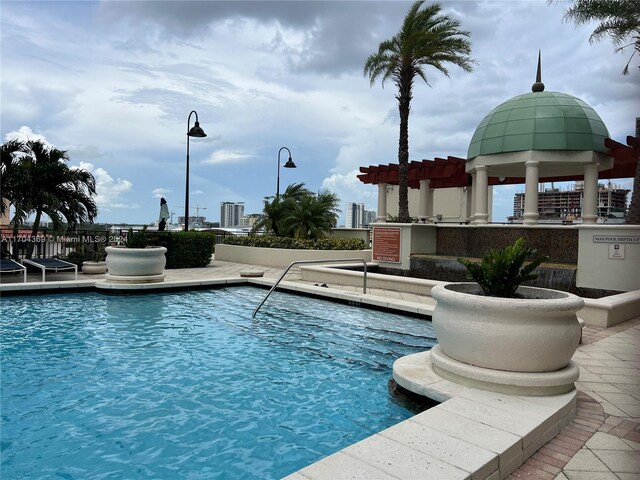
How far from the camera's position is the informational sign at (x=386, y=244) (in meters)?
16.1

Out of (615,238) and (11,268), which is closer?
(615,238)

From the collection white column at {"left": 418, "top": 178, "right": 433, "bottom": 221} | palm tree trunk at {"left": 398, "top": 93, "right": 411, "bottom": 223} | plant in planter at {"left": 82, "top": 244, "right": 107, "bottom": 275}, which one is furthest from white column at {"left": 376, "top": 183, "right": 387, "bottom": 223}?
plant in planter at {"left": 82, "top": 244, "right": 107, "bottom": 275}

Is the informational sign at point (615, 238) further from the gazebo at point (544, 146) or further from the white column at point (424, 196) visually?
the white column at point (424, 196)

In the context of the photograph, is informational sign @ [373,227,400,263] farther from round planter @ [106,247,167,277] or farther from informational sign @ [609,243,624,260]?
round planter @ [106,247,167,277]

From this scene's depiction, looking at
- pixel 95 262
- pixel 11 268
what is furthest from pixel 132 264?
pixel 95 262

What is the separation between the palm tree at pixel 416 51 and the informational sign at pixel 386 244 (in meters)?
3.12

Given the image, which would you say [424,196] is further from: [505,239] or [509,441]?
[509,441]

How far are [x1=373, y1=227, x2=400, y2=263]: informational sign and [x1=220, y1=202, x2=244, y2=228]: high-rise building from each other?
41.5 metres

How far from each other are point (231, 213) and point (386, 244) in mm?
43131

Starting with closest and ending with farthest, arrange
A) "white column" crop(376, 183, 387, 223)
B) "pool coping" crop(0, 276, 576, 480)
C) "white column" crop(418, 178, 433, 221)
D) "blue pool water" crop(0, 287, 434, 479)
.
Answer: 1. "pool coping" crop(0, 276, 576, 480)
2. "blue pool water" crop(0, 287, 434, 479)
3. "white column" crop(418, 178, 433, 221)
4. "white column" crop(376, 183, 387, 223)

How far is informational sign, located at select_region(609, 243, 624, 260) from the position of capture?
34.5 feet

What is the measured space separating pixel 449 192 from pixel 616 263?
30.0 metres

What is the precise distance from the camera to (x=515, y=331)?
402cm

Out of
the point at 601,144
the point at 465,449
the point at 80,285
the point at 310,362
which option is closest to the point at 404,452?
the point at 465,449
